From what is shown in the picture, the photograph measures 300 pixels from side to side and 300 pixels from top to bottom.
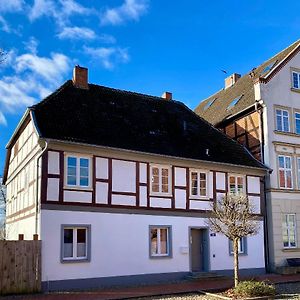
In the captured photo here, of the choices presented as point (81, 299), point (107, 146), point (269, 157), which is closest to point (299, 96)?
point (269, 157)

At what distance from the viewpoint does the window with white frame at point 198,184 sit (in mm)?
21562

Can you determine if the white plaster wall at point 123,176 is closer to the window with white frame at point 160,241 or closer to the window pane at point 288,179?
the window with white frame at point 160,241

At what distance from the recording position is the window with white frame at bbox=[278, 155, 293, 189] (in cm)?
2459

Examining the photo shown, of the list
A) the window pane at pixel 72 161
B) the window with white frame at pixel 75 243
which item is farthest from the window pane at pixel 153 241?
the window pane at pixel 72 161

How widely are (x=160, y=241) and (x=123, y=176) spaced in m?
3.55

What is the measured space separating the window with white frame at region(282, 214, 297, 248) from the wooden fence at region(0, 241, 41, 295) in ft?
45.7

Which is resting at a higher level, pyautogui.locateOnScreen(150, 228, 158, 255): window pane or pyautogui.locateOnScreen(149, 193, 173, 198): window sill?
pyautogui.locateOnScreen(149, 193, 173, 198): window sill

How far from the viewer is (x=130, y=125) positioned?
2164 cm

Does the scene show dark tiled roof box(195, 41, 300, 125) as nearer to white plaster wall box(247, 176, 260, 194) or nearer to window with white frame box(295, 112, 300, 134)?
window with white frame box(295, 112, 300, 134)

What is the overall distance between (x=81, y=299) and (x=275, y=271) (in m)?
12.1

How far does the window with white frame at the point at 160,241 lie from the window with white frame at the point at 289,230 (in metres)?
7.52

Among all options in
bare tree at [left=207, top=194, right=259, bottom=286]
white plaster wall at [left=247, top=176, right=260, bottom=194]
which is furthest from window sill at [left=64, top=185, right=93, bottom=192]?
white plaster wall at [left=247, top=176, right=260, bottom=194]

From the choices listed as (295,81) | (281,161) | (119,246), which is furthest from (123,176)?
(295,81)

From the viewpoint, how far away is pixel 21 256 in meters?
16.2
